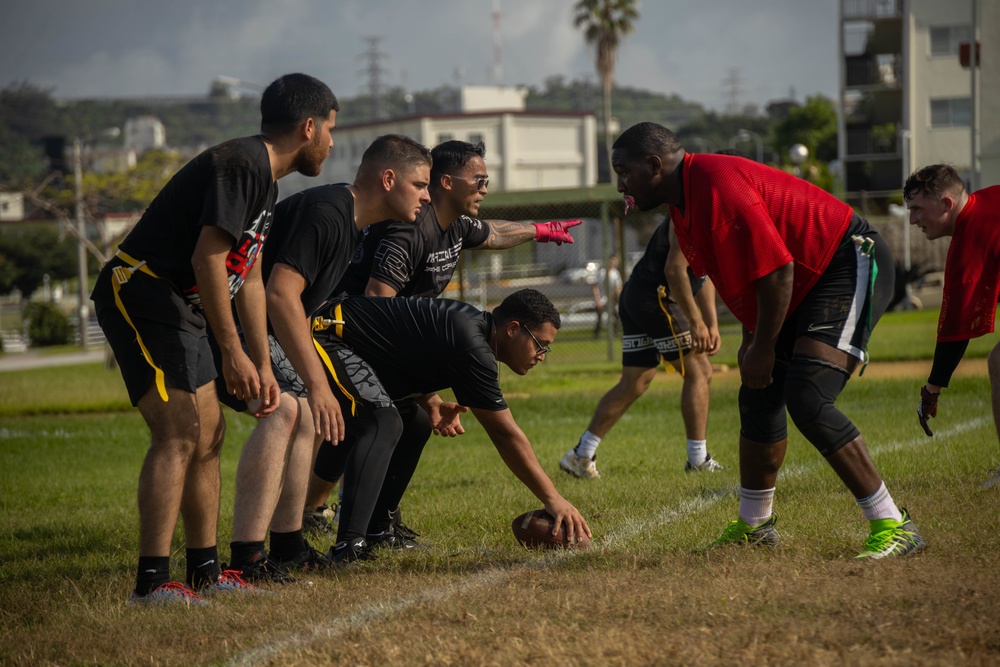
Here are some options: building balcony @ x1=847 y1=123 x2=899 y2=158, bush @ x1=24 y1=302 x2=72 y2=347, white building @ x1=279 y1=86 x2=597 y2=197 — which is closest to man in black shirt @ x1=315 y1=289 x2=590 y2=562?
bush @ x1=24 y1=302 x2=72 y2=347

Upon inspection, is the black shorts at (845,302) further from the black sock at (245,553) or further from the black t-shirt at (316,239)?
the black sock at (245,553)

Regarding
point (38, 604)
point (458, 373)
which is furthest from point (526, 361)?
point (38, 604)

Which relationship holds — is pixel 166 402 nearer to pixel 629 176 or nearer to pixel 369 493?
pixel 369 493

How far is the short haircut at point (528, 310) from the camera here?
210 inches

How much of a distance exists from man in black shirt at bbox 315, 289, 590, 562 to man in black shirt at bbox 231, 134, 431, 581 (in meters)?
0.24

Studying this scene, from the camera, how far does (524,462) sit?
523 centimetres

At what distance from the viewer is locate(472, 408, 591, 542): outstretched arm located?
519 cm

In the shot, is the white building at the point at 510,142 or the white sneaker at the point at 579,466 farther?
the white building at the point at 510,142

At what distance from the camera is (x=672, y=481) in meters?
7.36

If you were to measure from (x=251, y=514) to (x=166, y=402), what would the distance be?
0.76 meters

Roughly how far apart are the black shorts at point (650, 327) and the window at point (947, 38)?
50.4 m

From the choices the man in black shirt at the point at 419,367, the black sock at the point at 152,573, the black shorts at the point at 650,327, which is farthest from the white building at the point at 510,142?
the black sock at the point at 152,573

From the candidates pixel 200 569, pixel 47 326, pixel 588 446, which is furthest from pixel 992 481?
pixel 47 326

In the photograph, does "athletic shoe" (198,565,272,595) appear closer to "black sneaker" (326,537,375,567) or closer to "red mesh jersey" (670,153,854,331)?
"black sneaker" (326,537,375,567)
